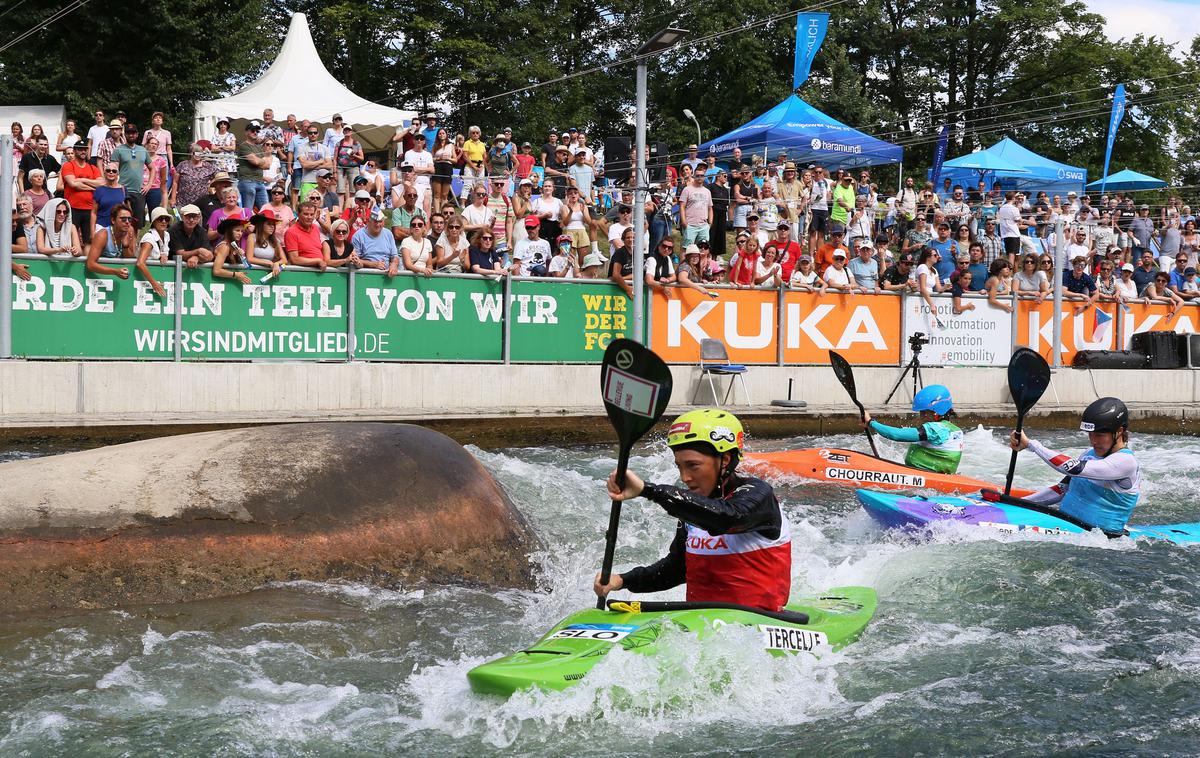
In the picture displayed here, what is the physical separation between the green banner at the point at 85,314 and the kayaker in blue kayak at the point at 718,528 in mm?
9290

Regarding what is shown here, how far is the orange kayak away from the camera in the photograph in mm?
12367

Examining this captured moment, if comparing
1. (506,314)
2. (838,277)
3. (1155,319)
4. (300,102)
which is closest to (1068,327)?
(1155,319)

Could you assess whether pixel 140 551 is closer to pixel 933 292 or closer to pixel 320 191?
pixel 320 191

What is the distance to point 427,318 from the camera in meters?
15.4

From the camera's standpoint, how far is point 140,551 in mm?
6703

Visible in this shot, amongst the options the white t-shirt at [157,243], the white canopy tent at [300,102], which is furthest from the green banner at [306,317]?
the white canopy tent at [300,102]

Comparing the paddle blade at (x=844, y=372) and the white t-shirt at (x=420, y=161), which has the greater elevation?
the white t-shirt at (x=420, y=161)

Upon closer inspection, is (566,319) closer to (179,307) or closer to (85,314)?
(179,307)

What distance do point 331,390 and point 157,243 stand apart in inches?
102

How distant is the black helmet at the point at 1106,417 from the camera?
969cm

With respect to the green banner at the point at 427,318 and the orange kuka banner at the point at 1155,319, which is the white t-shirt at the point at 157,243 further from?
the orange kuka banner at the point at 1155,319

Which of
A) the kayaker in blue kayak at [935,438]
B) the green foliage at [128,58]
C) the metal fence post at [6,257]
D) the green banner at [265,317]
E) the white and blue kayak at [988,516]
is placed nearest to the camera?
the white and blue kayak at [988,516]

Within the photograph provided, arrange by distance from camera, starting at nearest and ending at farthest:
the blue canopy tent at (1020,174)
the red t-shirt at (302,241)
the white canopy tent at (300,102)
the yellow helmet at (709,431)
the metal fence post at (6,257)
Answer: the yellow helmet at (709,431)
the metal fence post at (6,257)
the red t-shirt at (302,241)
the white canopy tent at (300,102)
the blue canopy tent at (1020,174)

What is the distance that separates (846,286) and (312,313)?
7.98 m
